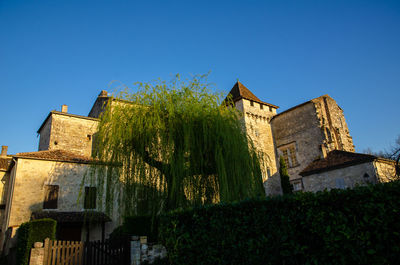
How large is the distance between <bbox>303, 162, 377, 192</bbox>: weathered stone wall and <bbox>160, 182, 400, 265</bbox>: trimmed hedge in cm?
1110

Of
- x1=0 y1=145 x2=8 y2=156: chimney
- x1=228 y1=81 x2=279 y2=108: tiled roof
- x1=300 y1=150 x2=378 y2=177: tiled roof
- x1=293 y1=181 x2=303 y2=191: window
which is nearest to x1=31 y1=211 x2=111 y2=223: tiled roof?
x1=300 y1=150 x2=378 y2=177: tiled roof

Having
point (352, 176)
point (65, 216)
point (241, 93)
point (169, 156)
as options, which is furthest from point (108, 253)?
point (241, 93)

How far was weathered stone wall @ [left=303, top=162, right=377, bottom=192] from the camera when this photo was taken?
15.3m

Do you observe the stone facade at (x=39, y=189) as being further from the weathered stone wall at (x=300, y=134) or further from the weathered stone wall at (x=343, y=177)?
the weathered stone wall at (x=300, y=134)

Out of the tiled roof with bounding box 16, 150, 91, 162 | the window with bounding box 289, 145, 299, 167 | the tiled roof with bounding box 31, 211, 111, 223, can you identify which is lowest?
the tiled roof with bounding box 31, 211, 111, 223

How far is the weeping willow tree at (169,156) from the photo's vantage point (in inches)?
327

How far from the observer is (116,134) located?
27.8ft

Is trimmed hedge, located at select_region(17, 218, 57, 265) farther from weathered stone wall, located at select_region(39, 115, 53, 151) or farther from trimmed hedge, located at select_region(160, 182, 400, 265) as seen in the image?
weathered stone wall, located at select_region(39, 115, 53, 151)

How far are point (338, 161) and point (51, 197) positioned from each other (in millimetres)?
16569

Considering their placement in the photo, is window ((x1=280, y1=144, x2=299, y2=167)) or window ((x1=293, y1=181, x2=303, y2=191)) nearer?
window ((x1=293, y1=181, x2=303, y2=191))

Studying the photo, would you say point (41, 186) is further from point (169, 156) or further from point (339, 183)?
point (339, 183)

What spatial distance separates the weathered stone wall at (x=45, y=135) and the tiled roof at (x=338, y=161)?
1853 cm

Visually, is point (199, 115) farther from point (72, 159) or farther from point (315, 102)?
point (315, 102)

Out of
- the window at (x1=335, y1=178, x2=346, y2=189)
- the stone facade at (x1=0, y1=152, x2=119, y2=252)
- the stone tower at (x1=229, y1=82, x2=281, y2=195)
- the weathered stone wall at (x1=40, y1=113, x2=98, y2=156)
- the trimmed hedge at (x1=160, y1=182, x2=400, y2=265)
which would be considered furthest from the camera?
the stone tower at (x1=229, y1=82, x2=281, y2=195)
